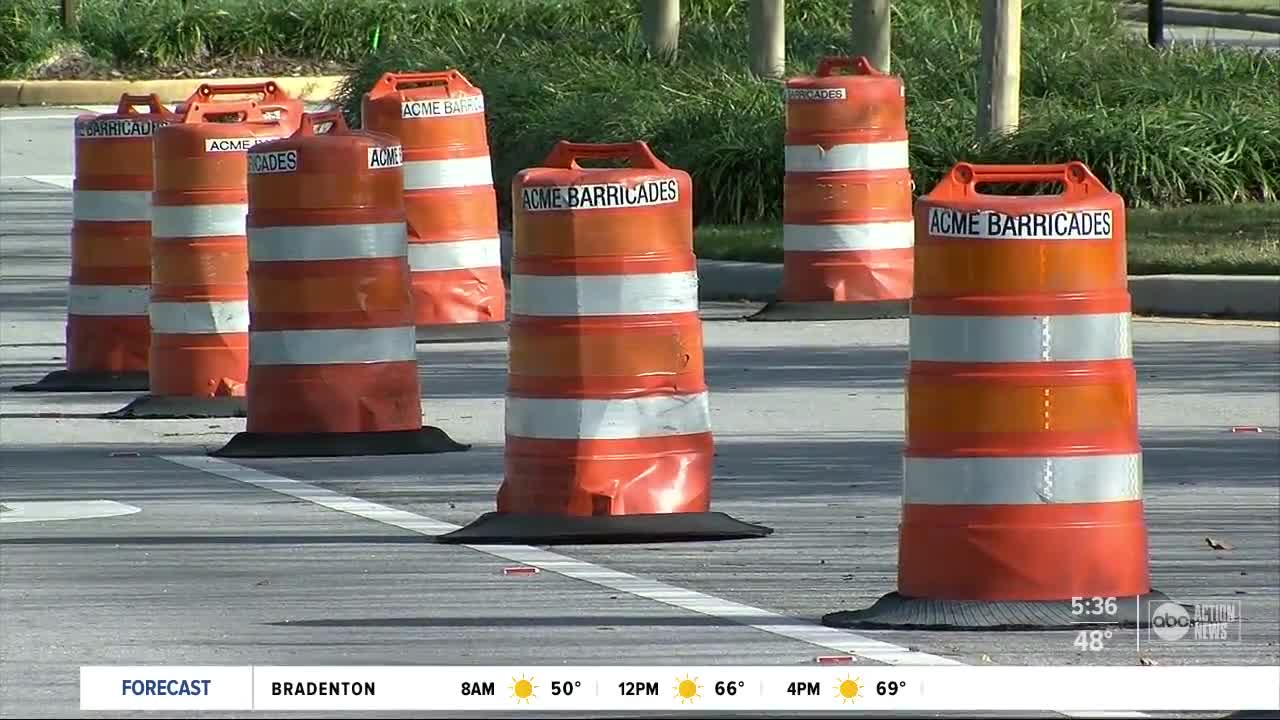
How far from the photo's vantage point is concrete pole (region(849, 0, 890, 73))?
2098cm

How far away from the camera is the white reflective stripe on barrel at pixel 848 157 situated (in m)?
15.8

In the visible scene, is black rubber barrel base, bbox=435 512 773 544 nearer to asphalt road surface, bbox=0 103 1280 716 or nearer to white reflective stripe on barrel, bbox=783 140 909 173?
asphalt road surface, bbox=0 103 1280 716

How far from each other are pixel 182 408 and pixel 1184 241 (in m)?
6.58

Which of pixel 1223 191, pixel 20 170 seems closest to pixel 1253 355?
pixel 1223 191

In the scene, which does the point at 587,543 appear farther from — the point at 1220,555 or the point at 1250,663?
the point at 1250,663

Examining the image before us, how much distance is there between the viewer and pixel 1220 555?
891 cm

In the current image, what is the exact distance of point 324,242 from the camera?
11.2 m

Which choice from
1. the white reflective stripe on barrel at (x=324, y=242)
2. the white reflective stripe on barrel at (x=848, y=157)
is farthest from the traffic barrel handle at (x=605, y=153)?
the white reflective stripe on barrel at (x=848, y=157)

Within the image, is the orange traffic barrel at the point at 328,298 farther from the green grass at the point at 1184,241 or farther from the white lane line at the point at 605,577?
the green grass at the point at 1184,241

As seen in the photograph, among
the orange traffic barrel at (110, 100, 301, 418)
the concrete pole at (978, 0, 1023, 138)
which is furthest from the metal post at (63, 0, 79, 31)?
the orange traffic barrel at (110, 100, 301, 418)

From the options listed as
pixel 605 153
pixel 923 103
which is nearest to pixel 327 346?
pixel 605 153

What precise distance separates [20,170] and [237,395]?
45.7ft

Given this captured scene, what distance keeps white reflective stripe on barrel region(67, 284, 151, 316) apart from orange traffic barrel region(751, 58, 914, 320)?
12.2 feet

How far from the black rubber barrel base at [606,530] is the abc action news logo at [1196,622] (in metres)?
1.80
